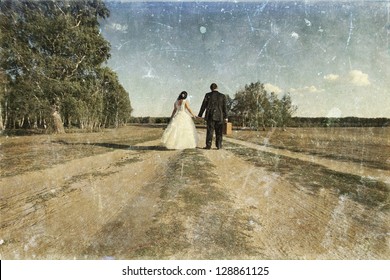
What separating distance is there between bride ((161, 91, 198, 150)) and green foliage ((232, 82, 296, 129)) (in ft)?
70.0

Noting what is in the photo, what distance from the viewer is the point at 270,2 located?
788cm

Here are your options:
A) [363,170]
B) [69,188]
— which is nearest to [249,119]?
[363,170]

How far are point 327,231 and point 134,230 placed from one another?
3.07 metres

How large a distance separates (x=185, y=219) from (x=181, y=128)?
7584 mm

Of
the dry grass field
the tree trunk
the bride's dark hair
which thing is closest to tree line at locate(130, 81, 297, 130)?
the dry grass field

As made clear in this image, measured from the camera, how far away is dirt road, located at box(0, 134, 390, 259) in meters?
3.63

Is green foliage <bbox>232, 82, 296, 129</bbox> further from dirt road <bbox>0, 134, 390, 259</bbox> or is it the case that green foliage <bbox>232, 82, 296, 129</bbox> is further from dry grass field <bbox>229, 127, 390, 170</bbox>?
dirt road <bbox>0, 134, 390, 259</bbox>

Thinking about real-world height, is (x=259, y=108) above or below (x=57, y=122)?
above

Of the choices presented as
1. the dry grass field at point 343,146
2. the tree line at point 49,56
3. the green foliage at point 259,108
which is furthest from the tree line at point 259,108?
the tree line at point 49,56

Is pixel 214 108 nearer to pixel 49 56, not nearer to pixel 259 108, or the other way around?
pixel 49 56

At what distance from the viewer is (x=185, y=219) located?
4.29m

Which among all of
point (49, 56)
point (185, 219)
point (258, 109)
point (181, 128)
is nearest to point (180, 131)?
point (181, 128)

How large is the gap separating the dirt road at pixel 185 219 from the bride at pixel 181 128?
4.77 metres
